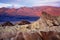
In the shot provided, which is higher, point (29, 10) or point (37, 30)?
point (29, 10)

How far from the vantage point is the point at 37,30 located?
324cm

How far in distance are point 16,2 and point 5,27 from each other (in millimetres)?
586

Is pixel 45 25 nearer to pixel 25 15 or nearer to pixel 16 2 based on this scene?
pixel 25 15

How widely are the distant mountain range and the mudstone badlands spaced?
13 cm

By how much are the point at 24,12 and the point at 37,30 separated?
19.0 inches

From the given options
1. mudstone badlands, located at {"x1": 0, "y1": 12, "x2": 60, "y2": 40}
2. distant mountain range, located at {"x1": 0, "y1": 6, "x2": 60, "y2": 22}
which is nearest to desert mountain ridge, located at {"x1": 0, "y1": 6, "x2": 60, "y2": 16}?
distant mountain range, located at {"x1": 0, "y1": 6, "x2": 60, "y2": 22}

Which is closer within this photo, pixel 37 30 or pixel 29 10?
pixel 37 30

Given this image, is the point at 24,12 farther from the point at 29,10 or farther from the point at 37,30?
the point at 37,30

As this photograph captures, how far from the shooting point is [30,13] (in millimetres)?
3389

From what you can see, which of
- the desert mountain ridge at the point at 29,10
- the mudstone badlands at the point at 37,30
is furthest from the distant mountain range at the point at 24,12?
the mudstone badlands at the point at 37,30

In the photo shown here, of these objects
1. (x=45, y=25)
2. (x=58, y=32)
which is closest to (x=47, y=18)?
(x=45, y=25)

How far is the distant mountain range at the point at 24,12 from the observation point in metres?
3.36

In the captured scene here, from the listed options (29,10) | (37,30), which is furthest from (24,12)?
(37,30)

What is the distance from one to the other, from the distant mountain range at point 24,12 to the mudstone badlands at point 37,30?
0.43 ft
